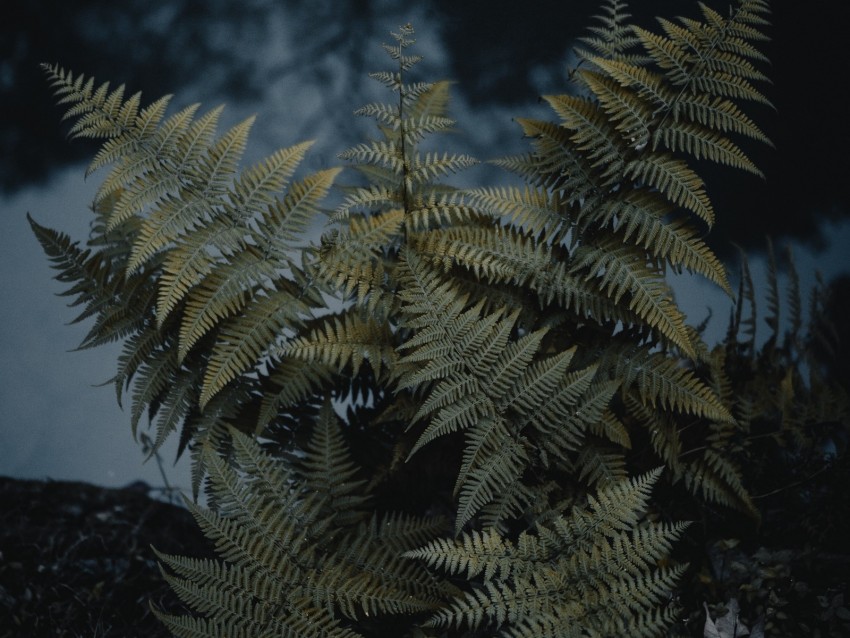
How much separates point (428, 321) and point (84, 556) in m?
1.73

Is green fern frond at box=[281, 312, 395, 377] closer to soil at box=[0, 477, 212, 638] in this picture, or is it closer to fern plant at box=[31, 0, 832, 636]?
fern plant at box=[31, 0, 832, 636]

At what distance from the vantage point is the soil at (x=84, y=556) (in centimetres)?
257

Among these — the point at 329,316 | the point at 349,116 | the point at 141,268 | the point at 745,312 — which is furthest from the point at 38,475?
the point at 745,312

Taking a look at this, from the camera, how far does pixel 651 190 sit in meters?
2.62

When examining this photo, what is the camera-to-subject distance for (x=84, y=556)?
2824 millimetres

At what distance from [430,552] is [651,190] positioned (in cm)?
153

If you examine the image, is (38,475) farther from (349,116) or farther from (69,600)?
(349,116)

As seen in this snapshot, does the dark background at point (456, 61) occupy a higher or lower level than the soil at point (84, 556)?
higher

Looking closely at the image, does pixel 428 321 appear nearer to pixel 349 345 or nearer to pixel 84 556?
pixel 349 345

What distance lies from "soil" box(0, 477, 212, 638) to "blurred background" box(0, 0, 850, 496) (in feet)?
1.56

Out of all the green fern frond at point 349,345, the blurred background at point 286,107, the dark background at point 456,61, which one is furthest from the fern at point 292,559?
the dark background at point 456,61

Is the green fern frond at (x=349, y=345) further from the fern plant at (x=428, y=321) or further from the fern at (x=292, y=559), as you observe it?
the fern at (x=292, y=559)

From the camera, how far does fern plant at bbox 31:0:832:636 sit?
2.25m

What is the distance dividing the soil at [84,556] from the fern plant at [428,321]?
52 cm
